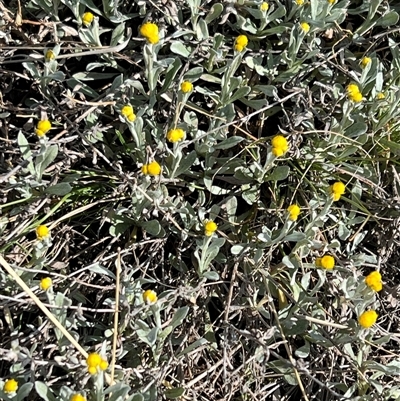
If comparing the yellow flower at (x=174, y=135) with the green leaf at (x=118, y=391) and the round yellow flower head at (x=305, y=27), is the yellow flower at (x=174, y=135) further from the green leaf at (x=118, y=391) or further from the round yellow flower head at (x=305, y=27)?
the green leaf at (x=118, y=391)

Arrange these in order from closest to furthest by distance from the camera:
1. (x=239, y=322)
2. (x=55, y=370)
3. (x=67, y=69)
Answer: (x=55, y=370) < (x=239, y=322) < (x=67, y=69)

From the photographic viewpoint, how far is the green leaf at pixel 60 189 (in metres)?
1.71

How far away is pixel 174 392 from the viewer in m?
1.60

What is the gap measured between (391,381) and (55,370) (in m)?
0.93

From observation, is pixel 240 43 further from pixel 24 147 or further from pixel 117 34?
pixel 24 147

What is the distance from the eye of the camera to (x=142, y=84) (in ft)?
6.22

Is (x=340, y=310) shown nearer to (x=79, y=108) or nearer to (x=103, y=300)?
(x=103, y=300)

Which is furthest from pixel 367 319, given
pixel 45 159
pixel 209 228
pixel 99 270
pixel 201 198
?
pixel 45 159

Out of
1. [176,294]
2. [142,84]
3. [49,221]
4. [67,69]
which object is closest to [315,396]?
[176,294]

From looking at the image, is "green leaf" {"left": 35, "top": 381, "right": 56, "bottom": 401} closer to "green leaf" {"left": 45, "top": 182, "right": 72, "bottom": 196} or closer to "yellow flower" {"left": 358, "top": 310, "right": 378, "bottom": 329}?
"green leaf" {"left": 45, "top": 182, "right": 72, "bottom": 196}

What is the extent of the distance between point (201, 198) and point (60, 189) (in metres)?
0.40

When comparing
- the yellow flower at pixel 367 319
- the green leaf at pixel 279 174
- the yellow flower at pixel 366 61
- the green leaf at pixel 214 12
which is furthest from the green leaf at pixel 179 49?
the yellow flower at pixel 367 319

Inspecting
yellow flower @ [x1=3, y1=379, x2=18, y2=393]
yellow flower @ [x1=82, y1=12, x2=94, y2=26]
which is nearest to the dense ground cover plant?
yellow flower @ [x1=82, y1=12, x2=94, y2=26]

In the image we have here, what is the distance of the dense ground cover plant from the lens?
164 centimetres
